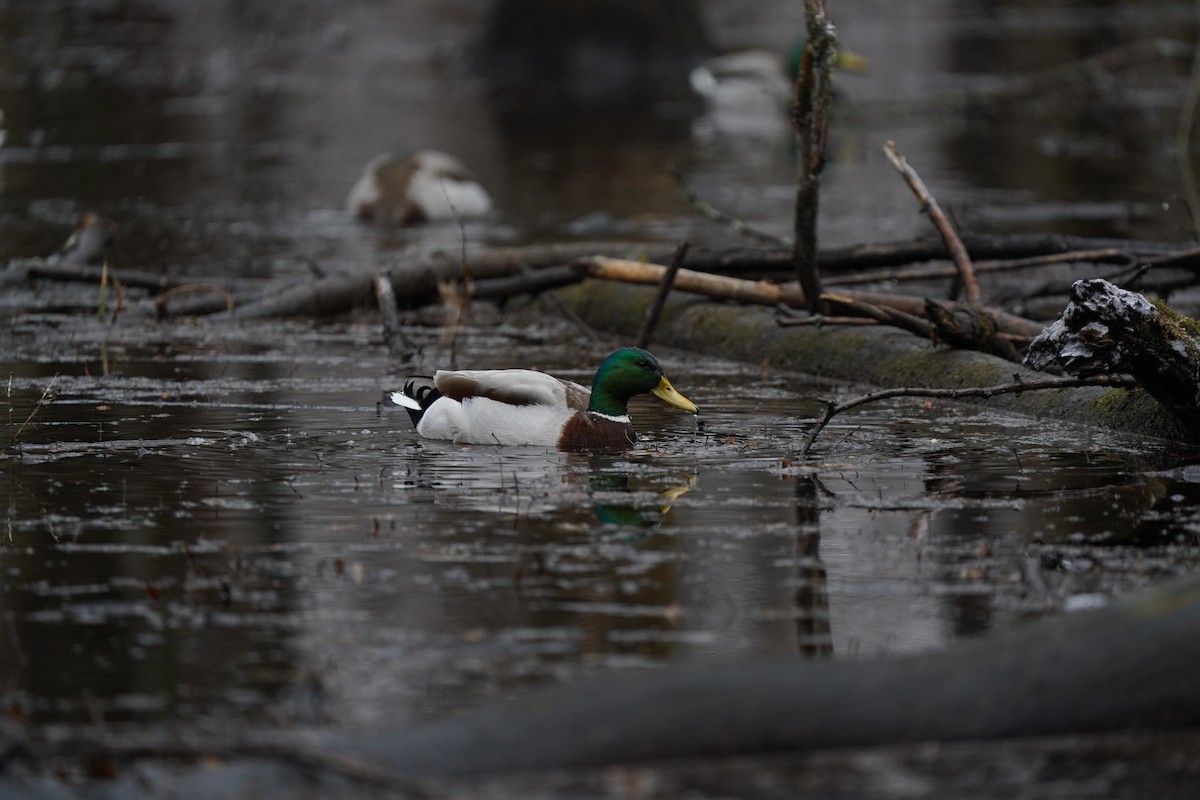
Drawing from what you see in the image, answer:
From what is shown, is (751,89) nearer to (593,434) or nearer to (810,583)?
(593,434)

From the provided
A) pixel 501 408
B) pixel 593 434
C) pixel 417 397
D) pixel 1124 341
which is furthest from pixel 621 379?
pixel 1124 341

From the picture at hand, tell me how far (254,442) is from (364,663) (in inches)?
137

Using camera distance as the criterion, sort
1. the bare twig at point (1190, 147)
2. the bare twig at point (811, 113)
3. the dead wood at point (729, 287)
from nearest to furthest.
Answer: the bare twig at point (811, 113) → the dead wood at point (729, 287) → the bare twig at point (1190, 147)

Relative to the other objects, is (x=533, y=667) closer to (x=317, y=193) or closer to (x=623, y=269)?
(x=623, y=269)

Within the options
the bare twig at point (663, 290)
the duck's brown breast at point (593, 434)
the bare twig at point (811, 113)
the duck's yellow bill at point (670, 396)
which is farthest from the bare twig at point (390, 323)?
the duck's brown breast at point (593, 434)

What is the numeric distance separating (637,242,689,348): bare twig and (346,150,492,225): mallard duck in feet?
25.0

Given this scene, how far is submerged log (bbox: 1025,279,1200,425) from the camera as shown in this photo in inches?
296

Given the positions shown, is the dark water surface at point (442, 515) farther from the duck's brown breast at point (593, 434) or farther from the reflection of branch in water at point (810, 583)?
the duck's brown breast at point (593, 434)

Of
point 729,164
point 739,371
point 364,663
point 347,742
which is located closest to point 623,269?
point 739,371

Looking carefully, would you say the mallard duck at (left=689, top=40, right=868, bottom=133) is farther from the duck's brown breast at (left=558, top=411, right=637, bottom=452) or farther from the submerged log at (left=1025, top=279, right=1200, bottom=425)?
the submerged log at (left=1025, top=279, right=1200, bottom=425)

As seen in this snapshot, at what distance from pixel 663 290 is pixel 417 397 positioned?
8.61ft

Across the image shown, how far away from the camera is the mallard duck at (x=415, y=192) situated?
19000mm

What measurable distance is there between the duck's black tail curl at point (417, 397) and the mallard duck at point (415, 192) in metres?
9.75

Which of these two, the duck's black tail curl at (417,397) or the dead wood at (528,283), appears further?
the dead wood at (528,283)
